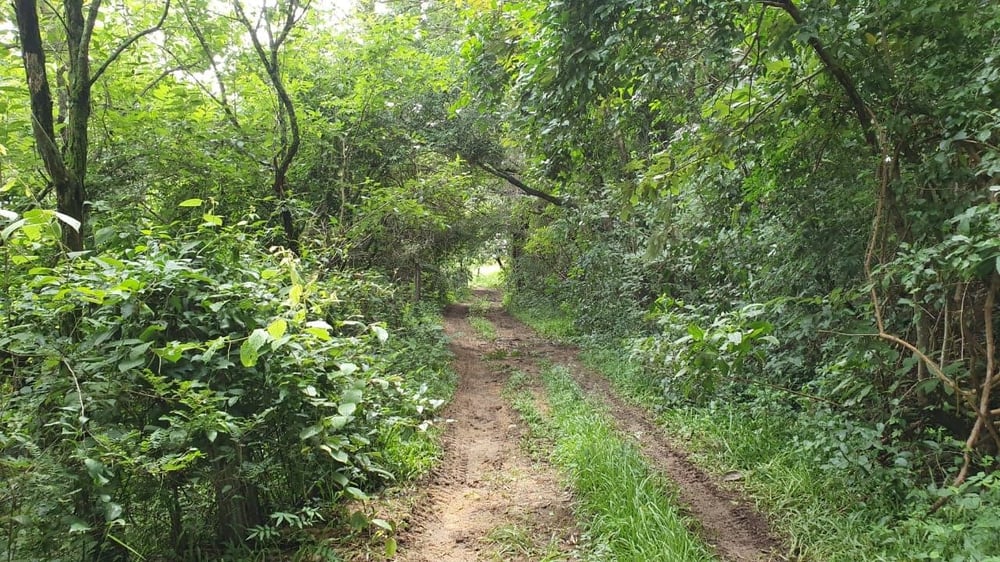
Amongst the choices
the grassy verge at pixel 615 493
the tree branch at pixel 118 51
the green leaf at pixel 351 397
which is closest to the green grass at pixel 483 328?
the grassy verge at pixel 615 493

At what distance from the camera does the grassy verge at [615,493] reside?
10.8 feet

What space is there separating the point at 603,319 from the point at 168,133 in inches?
363

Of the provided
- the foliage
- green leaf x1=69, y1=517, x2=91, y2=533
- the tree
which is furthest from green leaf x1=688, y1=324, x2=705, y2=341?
the tree

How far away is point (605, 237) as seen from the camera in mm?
11766

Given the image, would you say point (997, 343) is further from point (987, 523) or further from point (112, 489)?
point (112, 489)

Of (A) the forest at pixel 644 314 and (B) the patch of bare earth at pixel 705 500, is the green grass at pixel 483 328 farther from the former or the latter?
(A) the forest at pixel 644 314

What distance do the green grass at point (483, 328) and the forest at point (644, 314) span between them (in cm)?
786

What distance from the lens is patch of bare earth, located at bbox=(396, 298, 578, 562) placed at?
3545mm

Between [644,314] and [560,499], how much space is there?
1.76m

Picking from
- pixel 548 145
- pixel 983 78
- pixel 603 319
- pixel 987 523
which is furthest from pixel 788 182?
pixel 603 319

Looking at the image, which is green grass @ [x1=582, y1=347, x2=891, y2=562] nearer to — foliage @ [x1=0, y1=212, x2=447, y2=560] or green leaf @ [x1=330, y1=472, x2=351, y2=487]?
green leaf @ [x1=330, y1=472, x2=351, y2=487]

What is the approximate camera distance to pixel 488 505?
4.23 meters

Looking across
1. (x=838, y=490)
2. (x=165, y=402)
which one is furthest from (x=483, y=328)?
(x=165, y=402)

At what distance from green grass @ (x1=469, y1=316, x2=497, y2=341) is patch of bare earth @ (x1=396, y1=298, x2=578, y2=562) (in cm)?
808
